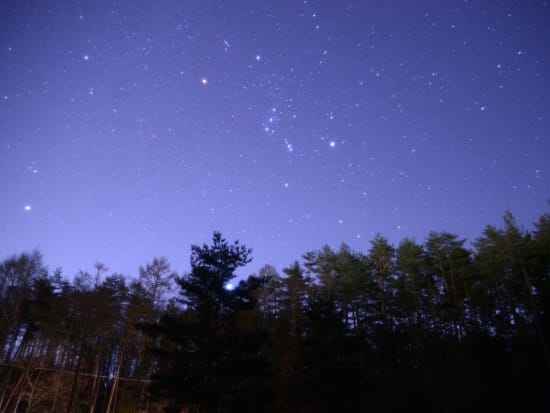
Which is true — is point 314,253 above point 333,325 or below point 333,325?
above

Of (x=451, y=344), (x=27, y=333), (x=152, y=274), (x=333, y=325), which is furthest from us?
(x=27, y=333)

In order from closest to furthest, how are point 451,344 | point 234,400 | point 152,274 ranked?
point 234,400, point 152,274, point 451,344

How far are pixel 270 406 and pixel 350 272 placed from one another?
1476 cm

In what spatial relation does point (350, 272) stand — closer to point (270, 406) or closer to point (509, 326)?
point (270, 406)

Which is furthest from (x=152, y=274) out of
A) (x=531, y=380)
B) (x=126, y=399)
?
(x=531, y=380)

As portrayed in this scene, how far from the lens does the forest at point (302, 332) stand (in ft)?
50.0

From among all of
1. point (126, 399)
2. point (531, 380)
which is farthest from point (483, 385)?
point (126, 399)

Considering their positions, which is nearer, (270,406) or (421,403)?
(421,403)

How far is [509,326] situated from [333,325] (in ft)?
A: 79.4

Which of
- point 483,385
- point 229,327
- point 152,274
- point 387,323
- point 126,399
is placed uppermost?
point 152,274

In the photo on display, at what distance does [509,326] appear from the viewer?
104 feet

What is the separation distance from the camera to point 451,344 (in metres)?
28.0

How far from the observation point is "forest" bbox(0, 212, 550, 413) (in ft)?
50.0

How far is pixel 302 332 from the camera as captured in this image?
99.8 ft
